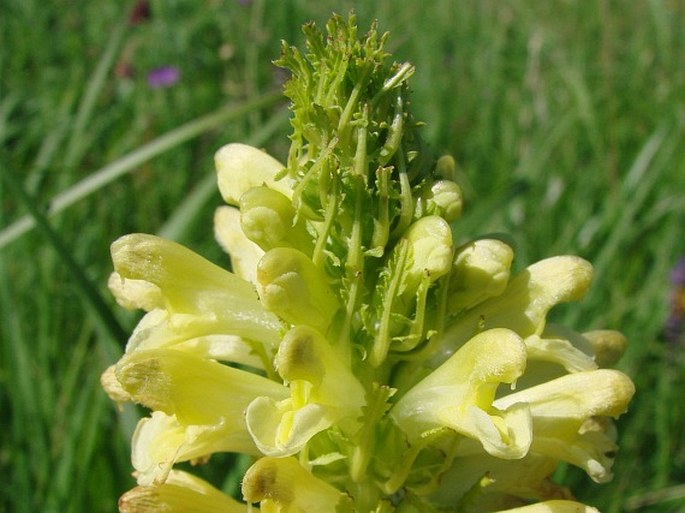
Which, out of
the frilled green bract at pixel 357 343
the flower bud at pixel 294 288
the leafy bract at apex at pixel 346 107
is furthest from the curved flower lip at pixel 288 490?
the leafy bract at apex at pixel 346 107

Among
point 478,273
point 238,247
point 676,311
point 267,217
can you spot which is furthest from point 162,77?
point 478,273

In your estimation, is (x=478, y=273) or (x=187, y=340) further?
(x=187, y=340)

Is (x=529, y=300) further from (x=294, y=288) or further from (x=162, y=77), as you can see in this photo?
(x=162, y=77)

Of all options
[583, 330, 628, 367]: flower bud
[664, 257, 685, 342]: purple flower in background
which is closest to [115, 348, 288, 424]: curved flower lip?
[583, 330, 628, 367]: flower bud

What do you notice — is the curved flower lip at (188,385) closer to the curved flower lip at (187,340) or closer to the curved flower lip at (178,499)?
the curved flower lip at (187,340)

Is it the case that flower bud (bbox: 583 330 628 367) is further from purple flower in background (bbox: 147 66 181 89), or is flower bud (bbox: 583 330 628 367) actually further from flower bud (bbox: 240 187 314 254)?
purple flower in background (bbox: 147 66 181 89)
